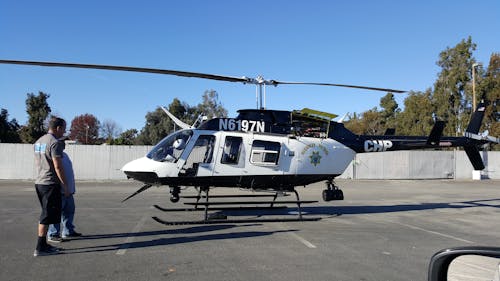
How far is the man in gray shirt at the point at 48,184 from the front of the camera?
5.55m

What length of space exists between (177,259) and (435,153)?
26.4 metres

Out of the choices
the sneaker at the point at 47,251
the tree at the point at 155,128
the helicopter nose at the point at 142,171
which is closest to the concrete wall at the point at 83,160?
the helicopter nose at the point at 142,171

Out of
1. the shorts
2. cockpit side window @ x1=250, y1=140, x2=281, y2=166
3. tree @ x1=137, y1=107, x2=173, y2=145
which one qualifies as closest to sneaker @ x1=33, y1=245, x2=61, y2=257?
the shorts

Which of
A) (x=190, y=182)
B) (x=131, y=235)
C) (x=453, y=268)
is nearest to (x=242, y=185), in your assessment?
(x=190, y=182)

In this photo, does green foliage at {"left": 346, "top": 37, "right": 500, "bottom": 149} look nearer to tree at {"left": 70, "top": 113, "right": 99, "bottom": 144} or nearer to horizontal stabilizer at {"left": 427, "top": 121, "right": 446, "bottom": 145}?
horizontal stabilizer at {"left": 427, "top": 121, "right": 446, "bottom": 145}

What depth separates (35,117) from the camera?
45688 mm

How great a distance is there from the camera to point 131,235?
7238 millimetres

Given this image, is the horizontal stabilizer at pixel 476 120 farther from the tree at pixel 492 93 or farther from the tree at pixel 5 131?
the tree at pixel 5 131

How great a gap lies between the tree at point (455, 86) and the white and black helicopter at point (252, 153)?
106 ft

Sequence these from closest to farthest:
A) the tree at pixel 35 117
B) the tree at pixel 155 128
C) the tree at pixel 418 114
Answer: the tree at pixel 418 114
the tree at pixel 35 117
the tree at pixel 155 128

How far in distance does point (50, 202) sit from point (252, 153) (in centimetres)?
499

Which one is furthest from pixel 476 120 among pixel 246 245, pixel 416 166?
pixel 416 166

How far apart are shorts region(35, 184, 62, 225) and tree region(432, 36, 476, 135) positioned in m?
39.1

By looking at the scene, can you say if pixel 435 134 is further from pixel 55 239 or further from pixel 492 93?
pixel 492 93
